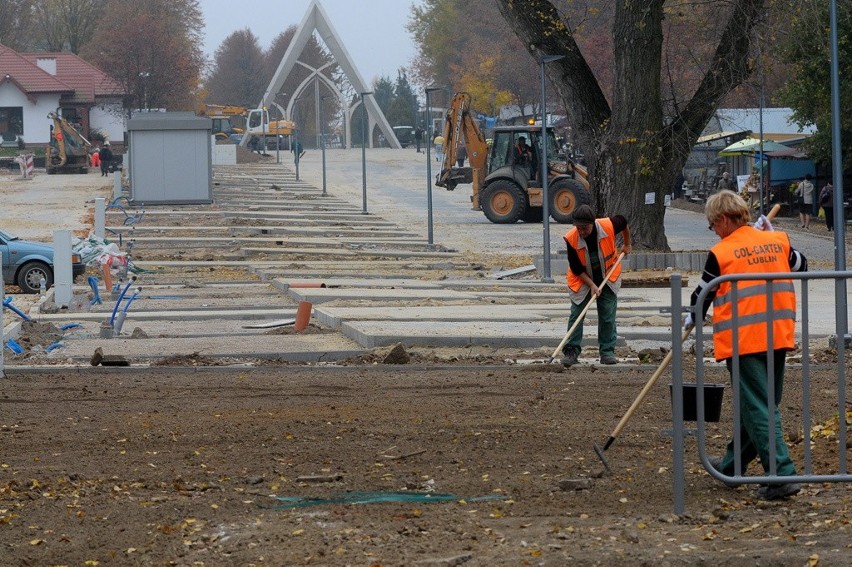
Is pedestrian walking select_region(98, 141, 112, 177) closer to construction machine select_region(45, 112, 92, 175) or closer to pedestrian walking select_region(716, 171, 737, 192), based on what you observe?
construction machine select_region(45, 112, 92, 175)

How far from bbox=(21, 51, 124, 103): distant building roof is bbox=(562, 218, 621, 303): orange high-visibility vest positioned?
69.3m

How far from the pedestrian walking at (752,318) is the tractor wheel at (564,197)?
31.4 m

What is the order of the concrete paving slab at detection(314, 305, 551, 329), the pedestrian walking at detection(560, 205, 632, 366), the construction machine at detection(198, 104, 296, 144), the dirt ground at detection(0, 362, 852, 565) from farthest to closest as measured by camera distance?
1. the construction machine at detection(198, 104, 296, 144)
2. the concrete paving slab at detection(314, 305, 551, 329)
3. the pedestrian walking at detection(560, 205, 632, 366)
4. the dirt ground at detection(0, 362, 852, 565)

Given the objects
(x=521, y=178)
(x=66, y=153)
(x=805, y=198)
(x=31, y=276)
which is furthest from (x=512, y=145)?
(x=66, y=153)

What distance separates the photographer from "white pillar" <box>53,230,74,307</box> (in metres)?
19.2

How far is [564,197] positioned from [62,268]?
2162 centimetres

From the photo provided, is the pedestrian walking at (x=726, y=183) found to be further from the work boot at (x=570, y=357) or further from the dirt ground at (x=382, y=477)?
the dirt ground at (x=382, y=477)

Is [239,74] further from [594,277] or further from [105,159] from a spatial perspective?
[594,277]

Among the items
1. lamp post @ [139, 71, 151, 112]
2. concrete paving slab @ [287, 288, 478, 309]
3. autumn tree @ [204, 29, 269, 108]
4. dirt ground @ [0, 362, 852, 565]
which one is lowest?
dirt ground @ [0, 362, 852, 565]

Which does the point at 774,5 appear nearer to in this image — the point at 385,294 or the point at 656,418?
the point at 385,294

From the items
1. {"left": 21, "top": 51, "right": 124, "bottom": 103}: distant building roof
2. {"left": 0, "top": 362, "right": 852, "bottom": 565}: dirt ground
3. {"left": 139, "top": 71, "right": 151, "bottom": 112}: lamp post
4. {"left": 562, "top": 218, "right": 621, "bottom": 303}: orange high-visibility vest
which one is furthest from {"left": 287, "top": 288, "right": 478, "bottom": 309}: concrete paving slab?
{"left": 21, "top": 51, "right": 124, "bottom": 103}: distant building roof

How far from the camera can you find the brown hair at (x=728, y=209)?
23.3ft

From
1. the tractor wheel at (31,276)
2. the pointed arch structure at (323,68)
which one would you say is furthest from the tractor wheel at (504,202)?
the pointed arch structure at (323,68)

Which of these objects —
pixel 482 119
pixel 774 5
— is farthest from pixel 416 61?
pixel 774 5
